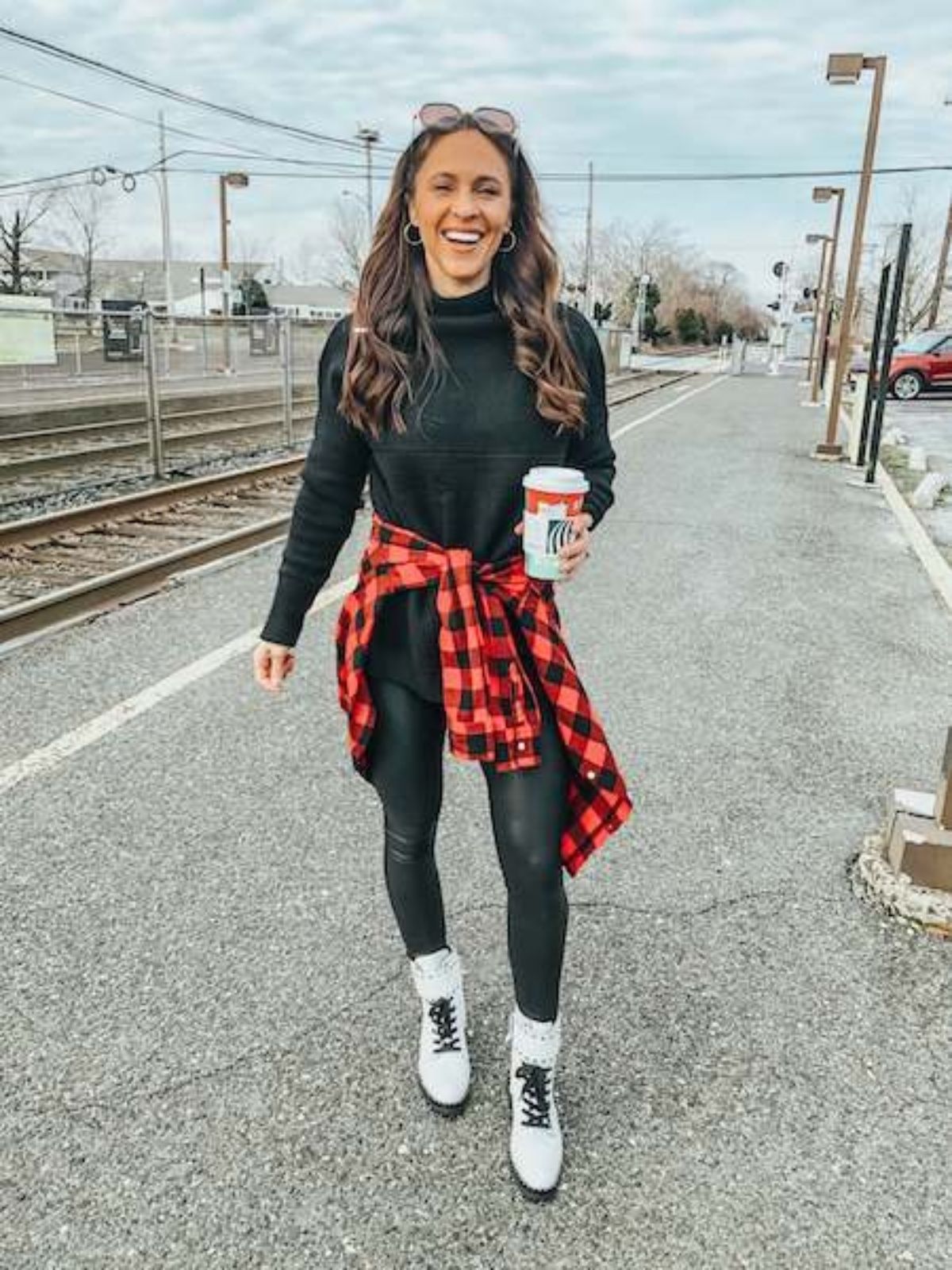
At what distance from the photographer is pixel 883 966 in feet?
8.79

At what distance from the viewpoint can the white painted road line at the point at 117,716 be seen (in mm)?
3662

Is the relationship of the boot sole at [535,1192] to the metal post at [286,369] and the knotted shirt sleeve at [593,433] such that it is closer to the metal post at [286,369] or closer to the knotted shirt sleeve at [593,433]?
the knotted shirt sleeve at [593,433]

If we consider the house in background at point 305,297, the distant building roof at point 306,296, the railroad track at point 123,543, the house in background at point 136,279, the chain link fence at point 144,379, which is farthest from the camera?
the distant building roof at point 306,296

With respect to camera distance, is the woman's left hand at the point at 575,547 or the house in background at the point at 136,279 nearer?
the woman's left hand at the point at 575,547

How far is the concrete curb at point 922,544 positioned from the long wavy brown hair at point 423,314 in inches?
201

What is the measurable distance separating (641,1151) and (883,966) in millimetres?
962

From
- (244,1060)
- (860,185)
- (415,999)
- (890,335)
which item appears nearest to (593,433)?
(415,999)

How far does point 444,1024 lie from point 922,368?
26461 millimetres

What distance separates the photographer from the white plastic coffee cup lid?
182cm

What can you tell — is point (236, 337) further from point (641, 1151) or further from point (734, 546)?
point (641, 1151)

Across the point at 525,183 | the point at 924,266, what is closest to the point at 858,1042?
the point at 525,183

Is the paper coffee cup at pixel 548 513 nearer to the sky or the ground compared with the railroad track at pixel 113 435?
nearer to the sky

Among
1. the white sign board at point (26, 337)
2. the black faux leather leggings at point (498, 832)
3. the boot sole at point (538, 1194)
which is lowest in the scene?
the boot sole at point (538, 1194)

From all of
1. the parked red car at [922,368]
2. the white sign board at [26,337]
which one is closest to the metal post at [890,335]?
the white sign board at [26,337]
